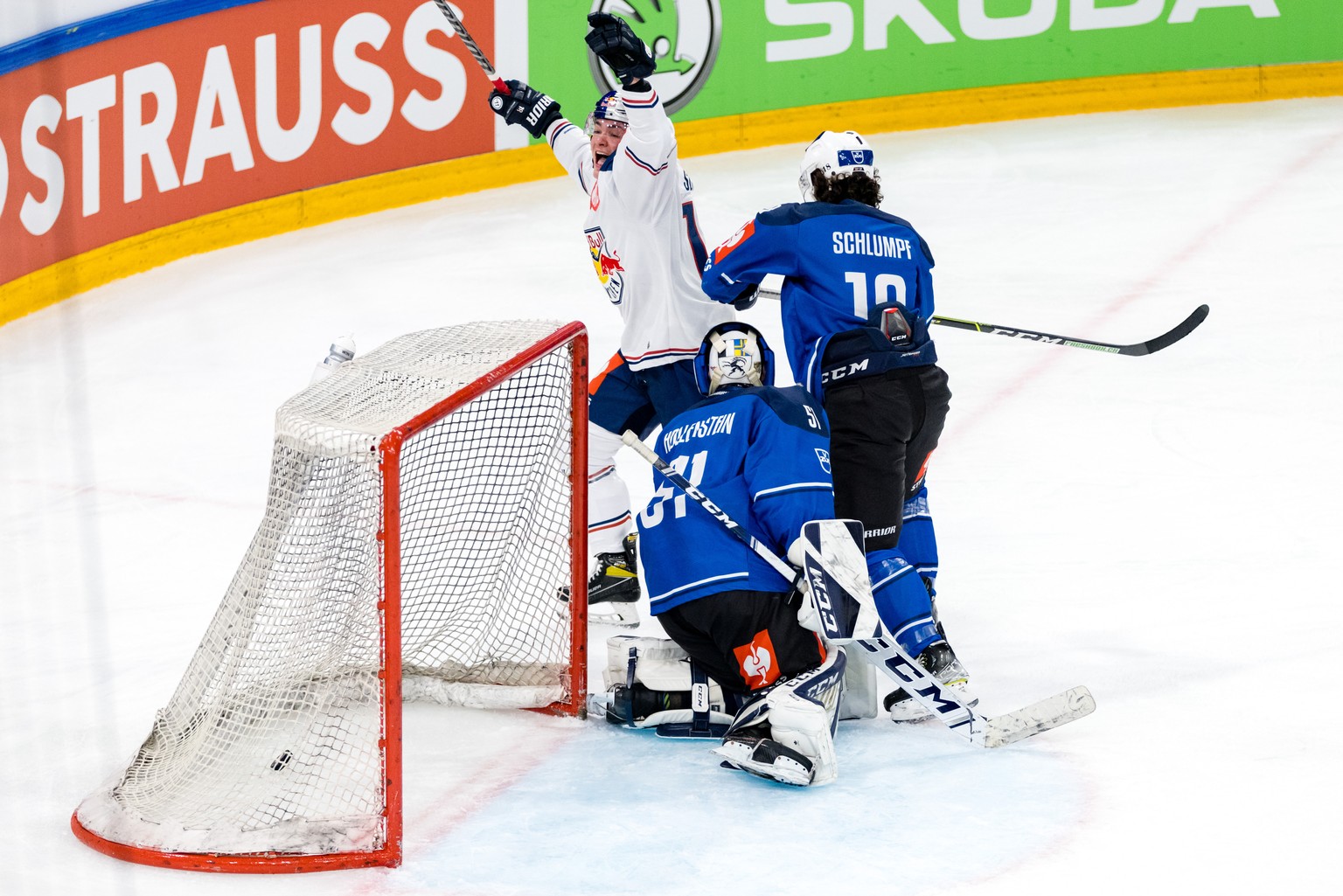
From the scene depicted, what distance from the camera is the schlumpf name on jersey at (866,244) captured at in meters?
3.91

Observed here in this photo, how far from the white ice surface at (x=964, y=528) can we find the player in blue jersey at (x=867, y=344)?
29 cm

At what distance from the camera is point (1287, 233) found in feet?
23.6

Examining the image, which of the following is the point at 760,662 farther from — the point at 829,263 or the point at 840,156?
the point at 840,156

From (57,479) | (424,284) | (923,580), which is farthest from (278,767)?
(424,284)

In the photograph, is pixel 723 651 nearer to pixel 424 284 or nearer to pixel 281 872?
pixel 281 872

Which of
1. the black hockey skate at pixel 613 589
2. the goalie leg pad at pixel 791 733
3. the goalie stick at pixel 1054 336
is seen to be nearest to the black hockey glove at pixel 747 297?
the goalie stick at pixel 1054 336

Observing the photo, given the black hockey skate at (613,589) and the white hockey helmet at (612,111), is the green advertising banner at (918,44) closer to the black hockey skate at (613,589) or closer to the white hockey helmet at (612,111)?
the white hockey helmet at (612,111)

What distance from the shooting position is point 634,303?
4.40 m

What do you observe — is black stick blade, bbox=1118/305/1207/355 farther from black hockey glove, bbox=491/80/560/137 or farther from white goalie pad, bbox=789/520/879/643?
black hockey glove, bbox=491/80/560/137

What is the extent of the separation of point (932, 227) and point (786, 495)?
406 cm

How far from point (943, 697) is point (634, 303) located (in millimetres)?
1262

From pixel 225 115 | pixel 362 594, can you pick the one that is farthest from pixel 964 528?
pixel 225 115

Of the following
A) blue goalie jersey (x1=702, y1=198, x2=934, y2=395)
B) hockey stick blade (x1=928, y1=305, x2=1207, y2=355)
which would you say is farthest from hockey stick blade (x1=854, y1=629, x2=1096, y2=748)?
hockey stick blade (x1=928, y1=305, x2=1207, y2=355)

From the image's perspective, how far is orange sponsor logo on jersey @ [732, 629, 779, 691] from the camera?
3.61 metres
